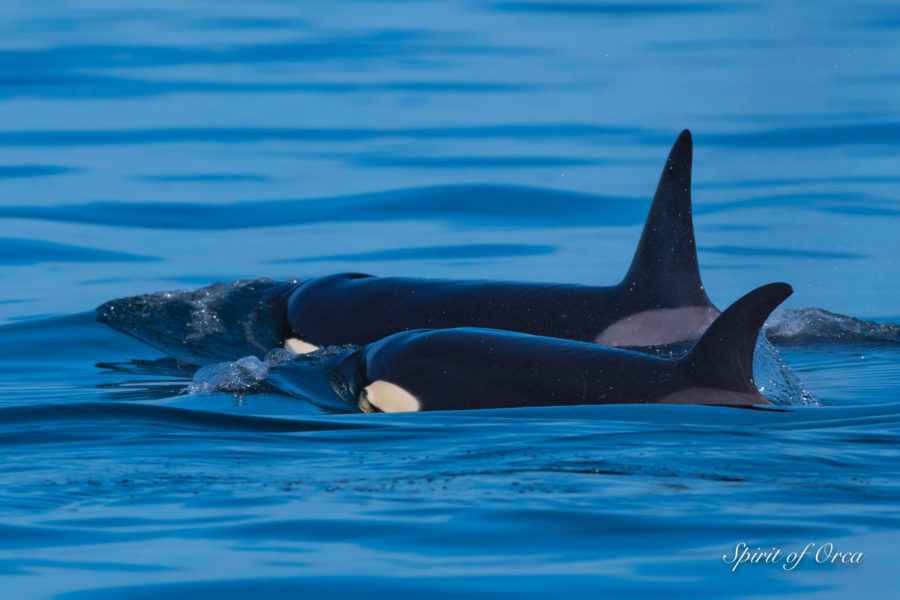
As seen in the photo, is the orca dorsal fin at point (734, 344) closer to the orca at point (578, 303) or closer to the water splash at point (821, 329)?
the orca at point (578, 303)

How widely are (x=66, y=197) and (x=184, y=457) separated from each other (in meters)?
10.4

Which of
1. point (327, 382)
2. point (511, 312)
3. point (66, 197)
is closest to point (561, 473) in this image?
point (327, 382)

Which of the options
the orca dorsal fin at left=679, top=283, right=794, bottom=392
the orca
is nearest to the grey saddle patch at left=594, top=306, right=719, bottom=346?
the orca

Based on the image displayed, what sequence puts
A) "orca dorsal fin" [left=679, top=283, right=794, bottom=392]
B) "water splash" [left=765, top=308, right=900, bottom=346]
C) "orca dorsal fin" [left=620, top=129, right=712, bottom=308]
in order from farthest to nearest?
"water splash" [left=765, top=308, right=900, bottom=346], "orca dorsal fin" [left=620, top=129, right=712, bottom=308], "orca dorsal fin" [left=679, top=283, right=794, bottom=392]

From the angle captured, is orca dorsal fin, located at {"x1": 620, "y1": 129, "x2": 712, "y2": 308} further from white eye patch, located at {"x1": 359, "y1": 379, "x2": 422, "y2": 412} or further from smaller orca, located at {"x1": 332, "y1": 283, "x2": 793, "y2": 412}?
white eye patch, located at {"x1": 359, "y1": 379, "x2": 422, "y2": 412}

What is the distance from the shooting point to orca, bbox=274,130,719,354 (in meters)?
8.75

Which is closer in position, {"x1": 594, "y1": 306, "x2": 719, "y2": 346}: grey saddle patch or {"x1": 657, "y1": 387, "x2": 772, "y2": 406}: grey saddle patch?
{"x1": 657, "y1": 387, "x2": 772, "y2": 406}: grey saddle patch

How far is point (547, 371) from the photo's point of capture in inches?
280

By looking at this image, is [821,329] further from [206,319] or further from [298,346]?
[206,319]

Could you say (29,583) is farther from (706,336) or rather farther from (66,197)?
(66,197)

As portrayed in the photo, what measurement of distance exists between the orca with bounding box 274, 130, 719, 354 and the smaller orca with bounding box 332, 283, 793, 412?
1462 mm

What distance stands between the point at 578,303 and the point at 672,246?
72 cm

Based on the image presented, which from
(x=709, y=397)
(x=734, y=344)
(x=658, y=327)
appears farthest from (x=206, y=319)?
(x=734, y=344)

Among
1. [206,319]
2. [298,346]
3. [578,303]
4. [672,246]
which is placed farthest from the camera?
[206,319]
